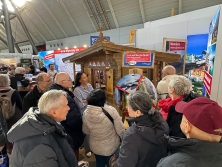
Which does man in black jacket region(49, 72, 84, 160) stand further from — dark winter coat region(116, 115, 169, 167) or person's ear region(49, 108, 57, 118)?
dark winter coat region(116, 115, 169, 167)

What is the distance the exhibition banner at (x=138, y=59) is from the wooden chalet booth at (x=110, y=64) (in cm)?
8

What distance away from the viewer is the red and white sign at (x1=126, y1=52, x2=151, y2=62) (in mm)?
2853

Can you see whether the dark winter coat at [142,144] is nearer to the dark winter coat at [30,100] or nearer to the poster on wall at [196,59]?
the dark winter coat at [30,100]

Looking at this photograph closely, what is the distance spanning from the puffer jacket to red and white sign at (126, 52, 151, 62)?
4.74 feet

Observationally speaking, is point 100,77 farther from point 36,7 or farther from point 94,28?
point 36,7

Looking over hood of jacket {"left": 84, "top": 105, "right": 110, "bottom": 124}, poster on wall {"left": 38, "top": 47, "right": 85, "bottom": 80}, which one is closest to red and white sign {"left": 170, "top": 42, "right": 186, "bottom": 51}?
poster on wall {"left": 38, "top": 47, "right": 85, "bottom": 80}

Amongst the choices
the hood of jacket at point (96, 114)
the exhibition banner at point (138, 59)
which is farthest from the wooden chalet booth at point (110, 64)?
the hood of jacket at point (96, 114)

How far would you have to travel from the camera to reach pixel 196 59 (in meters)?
5.16

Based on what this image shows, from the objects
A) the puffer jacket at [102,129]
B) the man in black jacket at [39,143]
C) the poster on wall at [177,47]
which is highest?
the poster on wall at [177,47]

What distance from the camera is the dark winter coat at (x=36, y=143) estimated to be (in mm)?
965

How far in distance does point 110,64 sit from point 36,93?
1928 mm

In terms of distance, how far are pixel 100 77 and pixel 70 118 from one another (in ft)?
7.19

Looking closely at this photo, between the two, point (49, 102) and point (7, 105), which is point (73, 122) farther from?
point (7, 105)

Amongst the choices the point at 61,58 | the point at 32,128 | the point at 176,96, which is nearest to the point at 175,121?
the point at 176,96
